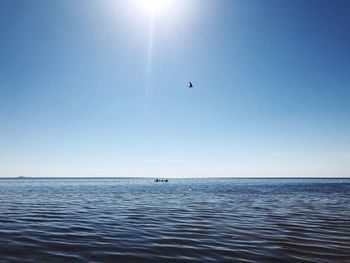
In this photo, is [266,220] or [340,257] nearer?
[340,257]

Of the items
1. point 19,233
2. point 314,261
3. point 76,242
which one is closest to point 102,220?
point 19,233

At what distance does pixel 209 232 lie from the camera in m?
15.4

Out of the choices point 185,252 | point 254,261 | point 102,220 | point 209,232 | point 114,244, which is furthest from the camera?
point 102,220

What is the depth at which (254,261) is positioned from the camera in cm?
1030

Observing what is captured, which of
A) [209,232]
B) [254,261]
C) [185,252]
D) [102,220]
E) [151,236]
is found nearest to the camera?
[254,261]

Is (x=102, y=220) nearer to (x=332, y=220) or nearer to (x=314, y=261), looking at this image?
(x=314, y=261)

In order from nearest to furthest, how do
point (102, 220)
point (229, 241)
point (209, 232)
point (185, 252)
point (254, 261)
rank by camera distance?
point (254, 261) → point (185, 252) → point (229, 241) → point (209, 232) → point (102, 220)

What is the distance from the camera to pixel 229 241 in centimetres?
1337

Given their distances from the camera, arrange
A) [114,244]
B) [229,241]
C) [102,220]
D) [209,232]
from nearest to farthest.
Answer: [114,244], [229,241], [209,232], [102,220]

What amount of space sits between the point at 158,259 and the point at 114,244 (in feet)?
9.14

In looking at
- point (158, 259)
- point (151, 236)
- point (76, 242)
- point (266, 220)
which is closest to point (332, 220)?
point (266, 220)

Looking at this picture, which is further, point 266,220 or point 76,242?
point 266,220

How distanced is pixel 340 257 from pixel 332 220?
1020 centimetres

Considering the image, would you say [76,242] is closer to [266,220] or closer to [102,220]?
[102,220]
